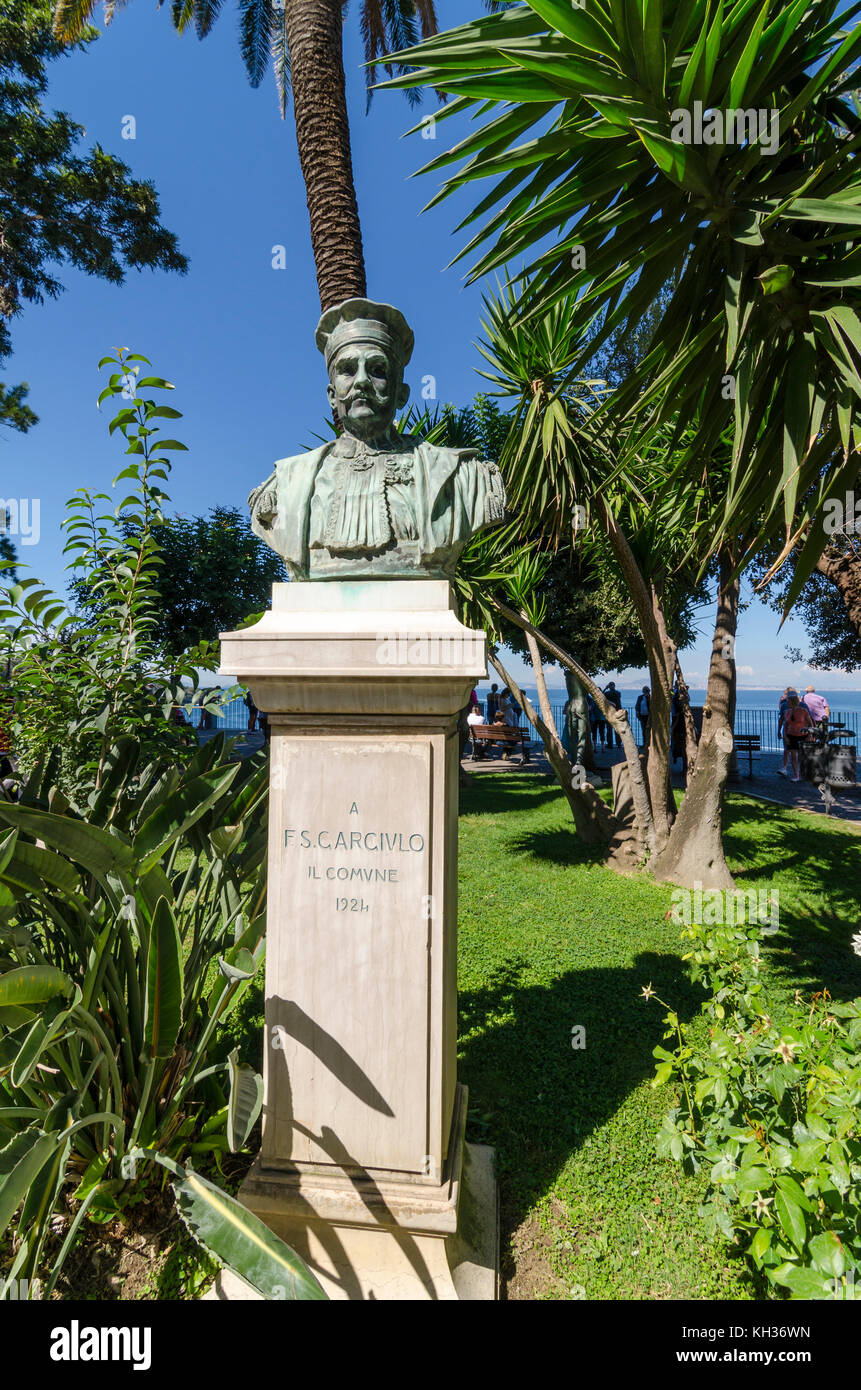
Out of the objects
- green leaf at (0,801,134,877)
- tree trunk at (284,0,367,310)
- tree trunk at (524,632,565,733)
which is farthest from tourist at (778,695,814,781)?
green leaf at (0,801,134,877)

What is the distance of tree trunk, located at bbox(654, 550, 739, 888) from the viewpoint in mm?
5770

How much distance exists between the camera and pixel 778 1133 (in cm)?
193

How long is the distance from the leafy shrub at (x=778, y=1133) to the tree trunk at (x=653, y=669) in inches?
152

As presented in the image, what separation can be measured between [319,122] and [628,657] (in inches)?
451

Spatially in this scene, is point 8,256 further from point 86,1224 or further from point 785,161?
point 86,1224

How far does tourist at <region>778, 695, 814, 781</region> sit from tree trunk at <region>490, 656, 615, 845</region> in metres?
6.13

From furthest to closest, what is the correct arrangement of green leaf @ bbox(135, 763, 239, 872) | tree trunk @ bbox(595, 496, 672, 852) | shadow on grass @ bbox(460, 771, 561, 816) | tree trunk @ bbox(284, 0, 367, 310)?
1. shadow on grass @ bbox(460, 771, 561, 816)
2. tree trunk @ bbox(595, 496, 672, 852)
3. tree trunk @ bbox(284, 0, 367, 310)
4. green leaf @ bbox(135, 763, 239, 872)

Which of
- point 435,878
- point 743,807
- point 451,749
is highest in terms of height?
point 451,749

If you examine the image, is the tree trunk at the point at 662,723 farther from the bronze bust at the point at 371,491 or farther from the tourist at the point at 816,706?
the tourist at the point at 816,706

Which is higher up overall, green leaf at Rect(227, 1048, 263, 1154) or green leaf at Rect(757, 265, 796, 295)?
green leaf at Rect(757, 265, 796, 295)

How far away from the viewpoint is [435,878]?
205 cm

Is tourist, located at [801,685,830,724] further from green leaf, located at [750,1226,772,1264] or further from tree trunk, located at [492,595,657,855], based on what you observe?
green leaf, located at [750,1226,772,1264]
